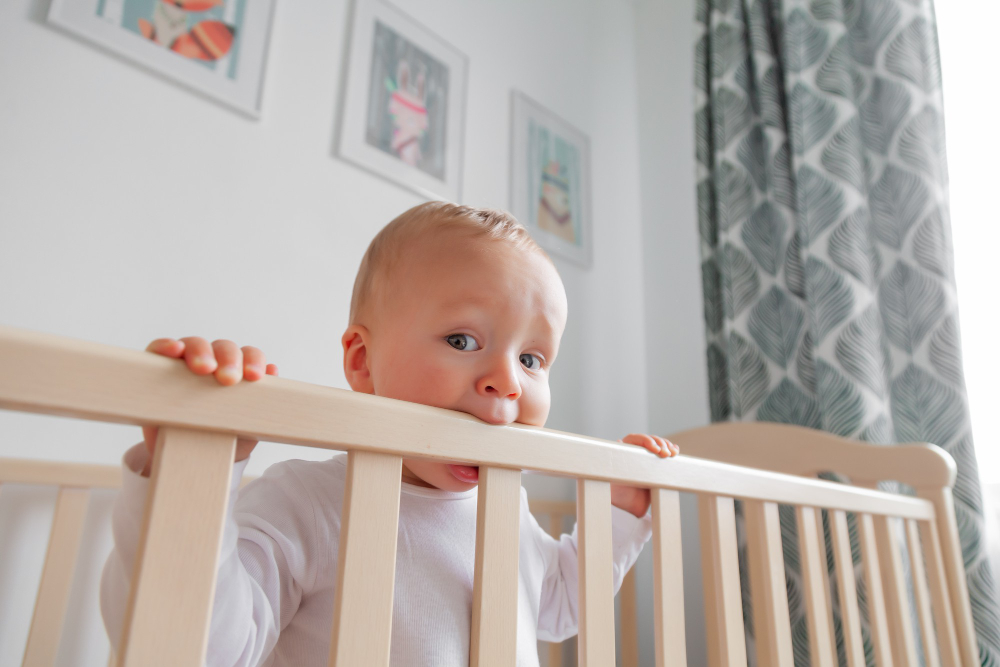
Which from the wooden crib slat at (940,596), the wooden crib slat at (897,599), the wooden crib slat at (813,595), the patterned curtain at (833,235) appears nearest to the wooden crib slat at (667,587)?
the wooden crib slat at (813,595)

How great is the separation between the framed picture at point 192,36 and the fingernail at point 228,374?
894 millimetres

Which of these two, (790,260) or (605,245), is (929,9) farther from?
(605,245)

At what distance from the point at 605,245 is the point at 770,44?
26.2 inches

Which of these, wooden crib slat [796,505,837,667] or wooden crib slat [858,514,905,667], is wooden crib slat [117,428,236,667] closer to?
wooden crib slat [796,505,837,667]

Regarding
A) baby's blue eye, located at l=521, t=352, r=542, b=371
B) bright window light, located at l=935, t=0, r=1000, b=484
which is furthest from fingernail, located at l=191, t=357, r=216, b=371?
bright window light, located at l=935, t=0, r=1000, b=484

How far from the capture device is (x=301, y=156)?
1.15m

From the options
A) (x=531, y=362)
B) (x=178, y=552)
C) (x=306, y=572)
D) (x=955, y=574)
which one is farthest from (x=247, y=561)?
(x=955, y=574)

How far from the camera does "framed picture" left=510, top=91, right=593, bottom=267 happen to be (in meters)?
1.59

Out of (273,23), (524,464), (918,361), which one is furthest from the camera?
(918,361)

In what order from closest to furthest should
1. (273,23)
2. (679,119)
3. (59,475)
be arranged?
(59,475) → (273,23) → (679,119)

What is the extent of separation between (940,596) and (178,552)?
118cm

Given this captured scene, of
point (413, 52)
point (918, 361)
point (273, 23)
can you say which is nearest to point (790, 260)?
point (918, 361)

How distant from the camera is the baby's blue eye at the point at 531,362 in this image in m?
0.62

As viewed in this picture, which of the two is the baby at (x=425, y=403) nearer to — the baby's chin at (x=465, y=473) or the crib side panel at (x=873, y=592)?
the baby's chin at (x=465, y=473)
